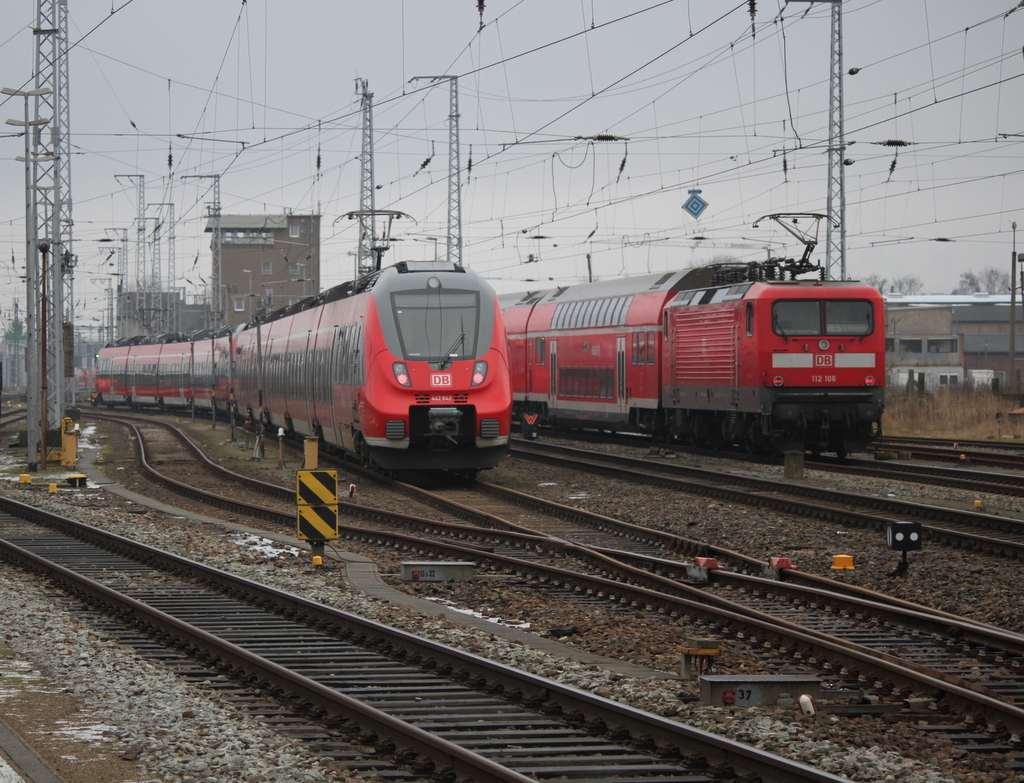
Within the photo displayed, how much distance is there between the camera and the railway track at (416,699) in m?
6.16

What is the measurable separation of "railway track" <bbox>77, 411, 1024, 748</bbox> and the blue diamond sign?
61.2 ft

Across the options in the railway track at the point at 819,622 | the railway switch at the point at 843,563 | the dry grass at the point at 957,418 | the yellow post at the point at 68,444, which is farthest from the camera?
the dry grass at the point at 957,418

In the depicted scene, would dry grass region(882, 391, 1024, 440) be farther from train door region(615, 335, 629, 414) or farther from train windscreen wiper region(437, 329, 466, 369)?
train windscreen wiper region(437, 329, 466, 369)

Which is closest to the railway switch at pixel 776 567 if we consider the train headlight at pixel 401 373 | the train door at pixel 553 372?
the train headlight at pixel 401 373

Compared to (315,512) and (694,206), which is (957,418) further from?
(315,512)

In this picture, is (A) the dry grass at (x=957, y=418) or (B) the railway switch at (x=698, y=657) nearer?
(B) the railway switch at (x=698, y=657)

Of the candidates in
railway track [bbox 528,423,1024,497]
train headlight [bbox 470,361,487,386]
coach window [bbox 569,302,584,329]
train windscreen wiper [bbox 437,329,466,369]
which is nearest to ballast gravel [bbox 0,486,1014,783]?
train windscreen wiper [bbox 437,329,466,369]

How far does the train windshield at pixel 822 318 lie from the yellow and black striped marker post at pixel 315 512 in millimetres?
11883

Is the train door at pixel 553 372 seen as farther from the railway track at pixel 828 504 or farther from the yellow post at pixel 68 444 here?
the yellow post at pixel 68 444

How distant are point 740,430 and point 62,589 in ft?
50.6

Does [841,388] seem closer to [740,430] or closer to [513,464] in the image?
[740,430]

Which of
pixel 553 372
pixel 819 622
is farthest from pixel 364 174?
pixel 819 622

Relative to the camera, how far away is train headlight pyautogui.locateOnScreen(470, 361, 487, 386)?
824 inches

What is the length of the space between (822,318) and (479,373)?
23.1ft
